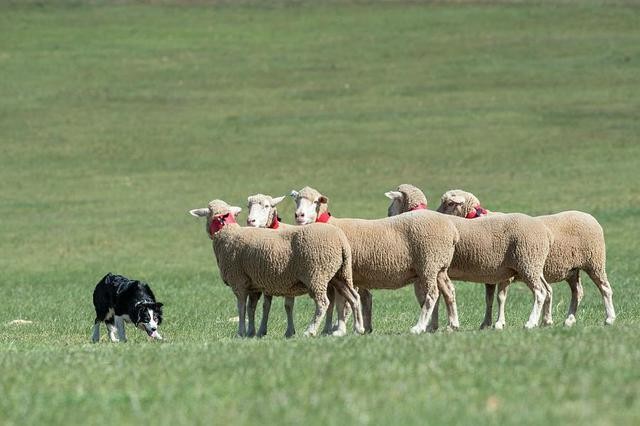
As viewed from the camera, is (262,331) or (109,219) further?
(109,219)

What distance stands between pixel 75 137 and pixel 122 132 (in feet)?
5.48

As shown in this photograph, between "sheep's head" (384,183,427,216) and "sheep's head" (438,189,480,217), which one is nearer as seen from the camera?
"sheep's head" (384,183,427,216)

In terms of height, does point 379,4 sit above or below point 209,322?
above

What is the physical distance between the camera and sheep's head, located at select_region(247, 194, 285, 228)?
46.0ft

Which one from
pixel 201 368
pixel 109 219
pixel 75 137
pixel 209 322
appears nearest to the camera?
pixel 201 368

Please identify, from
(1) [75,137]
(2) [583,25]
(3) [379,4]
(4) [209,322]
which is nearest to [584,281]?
(4) [209,322]

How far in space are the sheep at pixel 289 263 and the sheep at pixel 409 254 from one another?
0.30 meters

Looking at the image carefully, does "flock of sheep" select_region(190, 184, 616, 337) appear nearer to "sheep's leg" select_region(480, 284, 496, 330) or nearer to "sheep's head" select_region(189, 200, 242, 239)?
"sheep's head" select_region(189, 200, 242, 239)

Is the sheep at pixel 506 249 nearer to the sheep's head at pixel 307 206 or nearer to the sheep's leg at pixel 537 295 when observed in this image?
the sheep's leg at pixel 537 295

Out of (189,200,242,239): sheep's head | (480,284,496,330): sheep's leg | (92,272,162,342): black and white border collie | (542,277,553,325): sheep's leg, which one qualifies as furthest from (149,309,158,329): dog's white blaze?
(542,277,553,325): sheep's leg

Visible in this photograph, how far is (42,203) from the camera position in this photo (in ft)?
112

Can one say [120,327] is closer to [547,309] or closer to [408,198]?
[408,198]

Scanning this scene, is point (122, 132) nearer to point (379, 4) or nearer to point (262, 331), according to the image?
point (379, 4)

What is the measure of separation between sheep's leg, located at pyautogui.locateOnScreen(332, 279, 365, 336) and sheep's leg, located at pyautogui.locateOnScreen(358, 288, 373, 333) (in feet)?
2.21
